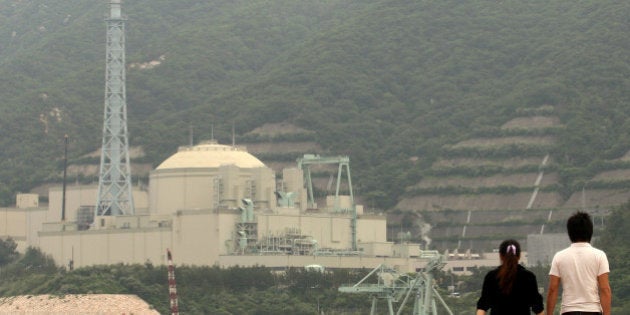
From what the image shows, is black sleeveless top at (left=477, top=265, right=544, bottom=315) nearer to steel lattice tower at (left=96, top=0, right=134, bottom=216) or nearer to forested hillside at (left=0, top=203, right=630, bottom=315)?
forested hillside at (left=0, top=203, right=630, bottom=315)

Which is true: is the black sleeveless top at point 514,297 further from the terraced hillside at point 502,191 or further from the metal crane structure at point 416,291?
the terraced hillside at point 502,191

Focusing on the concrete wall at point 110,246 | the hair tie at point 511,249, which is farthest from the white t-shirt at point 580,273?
the concrete wall at point 110,246

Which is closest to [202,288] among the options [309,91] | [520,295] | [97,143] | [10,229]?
[10,229]

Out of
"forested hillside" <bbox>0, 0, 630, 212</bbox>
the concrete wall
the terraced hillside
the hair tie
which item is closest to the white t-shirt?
the hair tie

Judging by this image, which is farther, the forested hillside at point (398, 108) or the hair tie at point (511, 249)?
the forested hillside at point (398, 108)

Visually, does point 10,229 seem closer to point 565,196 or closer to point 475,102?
point 565,196

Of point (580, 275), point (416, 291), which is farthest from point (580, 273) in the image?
point (416, 291)

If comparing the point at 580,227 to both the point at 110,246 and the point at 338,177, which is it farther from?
the point at 338,177
